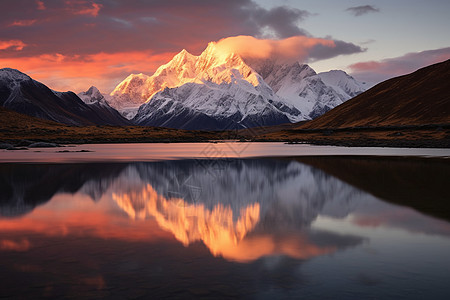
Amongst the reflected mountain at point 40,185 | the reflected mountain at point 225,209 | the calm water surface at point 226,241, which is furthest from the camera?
the reflected mountain at point 40,185

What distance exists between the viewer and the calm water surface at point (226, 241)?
11391 millimetres

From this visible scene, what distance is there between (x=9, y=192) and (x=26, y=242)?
1573 centimetres

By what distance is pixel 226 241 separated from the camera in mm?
16328

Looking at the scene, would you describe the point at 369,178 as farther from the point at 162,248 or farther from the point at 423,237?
the point at 162,248

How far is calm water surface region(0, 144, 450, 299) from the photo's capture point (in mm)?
11391

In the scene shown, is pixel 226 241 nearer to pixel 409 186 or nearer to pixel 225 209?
pixel 225 209

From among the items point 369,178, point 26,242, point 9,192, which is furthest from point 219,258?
point 369,178

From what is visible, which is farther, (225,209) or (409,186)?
(409,186)

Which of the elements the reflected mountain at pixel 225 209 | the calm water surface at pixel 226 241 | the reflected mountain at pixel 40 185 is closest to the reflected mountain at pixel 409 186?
the calm water surface at pixel 226 241

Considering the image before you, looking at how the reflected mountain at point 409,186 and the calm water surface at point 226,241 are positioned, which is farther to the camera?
the reflected mountain at point 409,186

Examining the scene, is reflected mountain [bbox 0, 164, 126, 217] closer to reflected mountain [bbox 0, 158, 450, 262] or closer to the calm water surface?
reflected mountain [bbox 0, 158, 450, 262]

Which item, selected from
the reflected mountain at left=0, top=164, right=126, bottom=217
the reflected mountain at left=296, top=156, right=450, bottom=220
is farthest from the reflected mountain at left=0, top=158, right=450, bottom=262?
the reflected mountain at left=296, top=156, right=450, bottom=220

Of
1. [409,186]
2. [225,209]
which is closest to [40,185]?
[225,209]

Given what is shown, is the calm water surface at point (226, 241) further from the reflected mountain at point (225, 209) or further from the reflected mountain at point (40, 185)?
the reflected mountain at point (40, 185)
